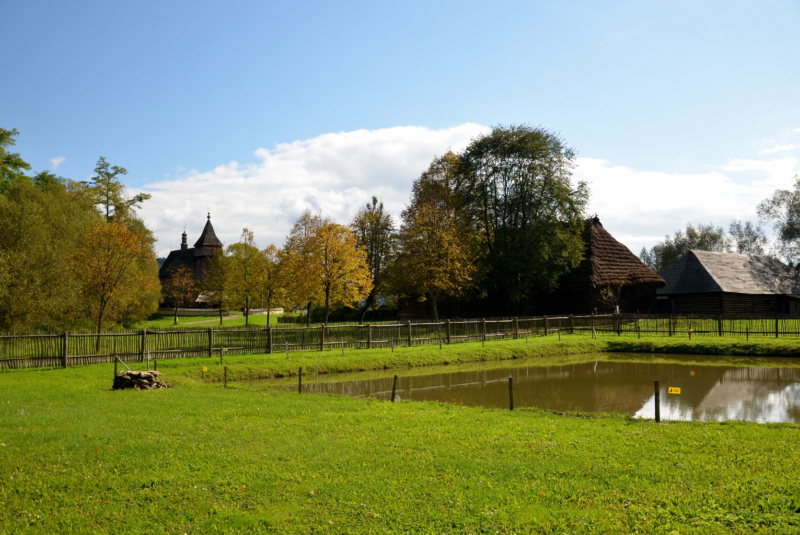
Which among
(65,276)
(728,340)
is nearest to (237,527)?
(65,276)

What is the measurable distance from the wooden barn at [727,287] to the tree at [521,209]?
37.5ft

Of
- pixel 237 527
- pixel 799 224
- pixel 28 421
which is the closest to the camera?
pixel 237 527

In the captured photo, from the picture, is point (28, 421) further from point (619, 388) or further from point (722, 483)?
point (619, 388)

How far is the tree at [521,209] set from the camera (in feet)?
139

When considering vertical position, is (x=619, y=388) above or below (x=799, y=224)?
below

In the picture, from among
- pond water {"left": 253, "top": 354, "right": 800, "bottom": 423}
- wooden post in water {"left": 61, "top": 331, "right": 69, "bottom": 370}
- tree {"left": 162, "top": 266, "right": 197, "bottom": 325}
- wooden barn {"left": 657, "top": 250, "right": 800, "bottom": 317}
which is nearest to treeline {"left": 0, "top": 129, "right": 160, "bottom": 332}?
wooden post in water {"left": 61, "top": 331, "right": 69, "bottom": 370}

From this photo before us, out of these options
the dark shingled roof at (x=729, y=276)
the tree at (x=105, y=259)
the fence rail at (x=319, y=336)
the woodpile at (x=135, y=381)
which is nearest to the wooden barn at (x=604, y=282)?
the dark shingled roof at (x=729, y=276)

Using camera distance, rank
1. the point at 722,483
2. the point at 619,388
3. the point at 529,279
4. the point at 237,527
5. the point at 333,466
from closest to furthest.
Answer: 1. the point at 237,527
2. the point at 722,483
3. the point at 333,466
4. the point at 619,388
5. the point at 529,279

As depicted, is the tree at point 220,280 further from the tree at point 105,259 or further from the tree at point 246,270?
A: the tree at point 105,259

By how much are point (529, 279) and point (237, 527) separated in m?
38.8

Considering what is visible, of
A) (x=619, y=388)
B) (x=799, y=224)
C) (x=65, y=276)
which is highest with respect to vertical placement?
(x=799, y=224)

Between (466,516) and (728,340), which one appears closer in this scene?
Answer: (466,516)

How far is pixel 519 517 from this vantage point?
6.29 meters

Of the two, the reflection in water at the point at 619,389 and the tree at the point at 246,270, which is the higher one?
the tree at the point at 246,270
